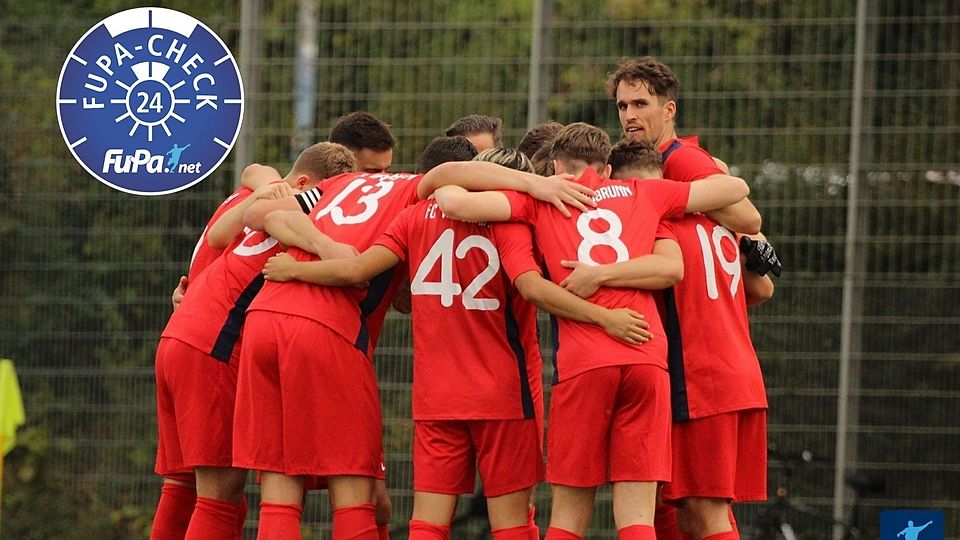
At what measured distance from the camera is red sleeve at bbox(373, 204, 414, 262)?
19.9ft

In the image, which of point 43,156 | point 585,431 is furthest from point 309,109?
point 585,431

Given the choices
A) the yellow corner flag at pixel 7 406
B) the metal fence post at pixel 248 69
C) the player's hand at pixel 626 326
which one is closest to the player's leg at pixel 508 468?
the player's hand at pixel 626 326

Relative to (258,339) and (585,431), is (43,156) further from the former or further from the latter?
(585,431)

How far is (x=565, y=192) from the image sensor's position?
5836 mm

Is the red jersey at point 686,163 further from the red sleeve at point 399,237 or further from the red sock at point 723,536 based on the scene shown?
the red sock at point 723,536

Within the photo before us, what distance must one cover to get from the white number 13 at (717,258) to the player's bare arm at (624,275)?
1.12 ft

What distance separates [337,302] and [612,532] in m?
3.82

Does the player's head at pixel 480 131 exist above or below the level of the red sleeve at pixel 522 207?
above

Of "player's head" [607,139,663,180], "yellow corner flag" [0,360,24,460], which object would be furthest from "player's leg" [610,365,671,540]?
"yellow corner flag" [0,360,24,460]

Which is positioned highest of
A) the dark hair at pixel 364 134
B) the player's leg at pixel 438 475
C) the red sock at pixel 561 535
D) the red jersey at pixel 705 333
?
the dark hair at pixel 364 134

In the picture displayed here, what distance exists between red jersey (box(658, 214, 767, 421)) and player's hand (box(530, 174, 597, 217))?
1.14 ft

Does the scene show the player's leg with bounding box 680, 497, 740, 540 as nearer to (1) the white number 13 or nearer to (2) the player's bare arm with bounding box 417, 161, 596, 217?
(1) the white number 13

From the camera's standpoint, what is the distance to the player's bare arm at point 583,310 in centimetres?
570

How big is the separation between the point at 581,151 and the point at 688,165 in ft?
1.64
